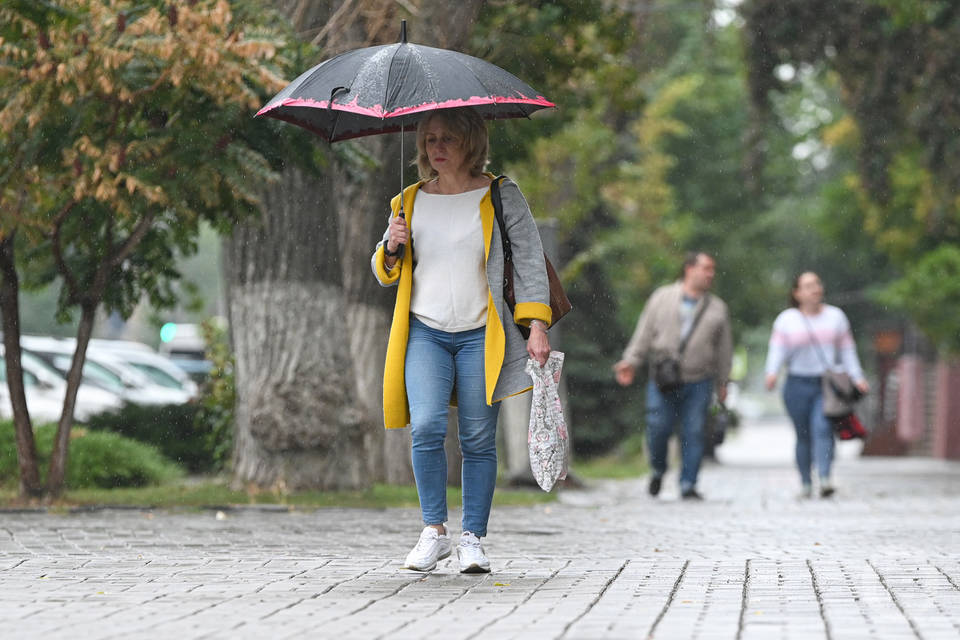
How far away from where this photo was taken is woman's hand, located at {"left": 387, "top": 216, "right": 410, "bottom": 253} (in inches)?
255

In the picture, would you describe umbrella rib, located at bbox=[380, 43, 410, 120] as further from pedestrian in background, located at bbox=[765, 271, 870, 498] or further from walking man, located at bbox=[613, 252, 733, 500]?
pedestrian in background, located at bbox=[765, 271, 870, 498]

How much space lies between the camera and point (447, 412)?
660cm

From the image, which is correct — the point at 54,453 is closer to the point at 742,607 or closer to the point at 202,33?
the point at 202,33

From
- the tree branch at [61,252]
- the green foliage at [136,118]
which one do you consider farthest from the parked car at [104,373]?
the green foliage at [136,118]

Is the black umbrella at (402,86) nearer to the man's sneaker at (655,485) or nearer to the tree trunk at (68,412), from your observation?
the tree trunk at (68,412)

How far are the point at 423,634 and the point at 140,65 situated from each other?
532cm

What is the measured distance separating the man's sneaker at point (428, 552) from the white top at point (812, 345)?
7.13m

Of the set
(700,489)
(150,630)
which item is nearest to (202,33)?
(150,630)

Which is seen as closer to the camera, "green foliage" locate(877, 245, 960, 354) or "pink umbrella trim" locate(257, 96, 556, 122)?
"pink umbrella trim" locate(257, 96, 556, 122)

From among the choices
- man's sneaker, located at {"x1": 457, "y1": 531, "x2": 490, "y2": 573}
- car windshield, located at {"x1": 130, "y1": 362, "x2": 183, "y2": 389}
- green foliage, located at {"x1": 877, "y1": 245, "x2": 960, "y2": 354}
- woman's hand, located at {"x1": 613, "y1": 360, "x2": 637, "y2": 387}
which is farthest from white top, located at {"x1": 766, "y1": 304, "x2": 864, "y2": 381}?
car windshield, located at {"x1": 130, "y1": 362, "x2": 183, "y2": 389}

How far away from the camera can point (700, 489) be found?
15.9m

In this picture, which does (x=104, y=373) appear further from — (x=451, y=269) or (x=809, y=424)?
(x=451, y=269)

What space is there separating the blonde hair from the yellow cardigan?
15cm

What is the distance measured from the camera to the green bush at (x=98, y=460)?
1256cm
